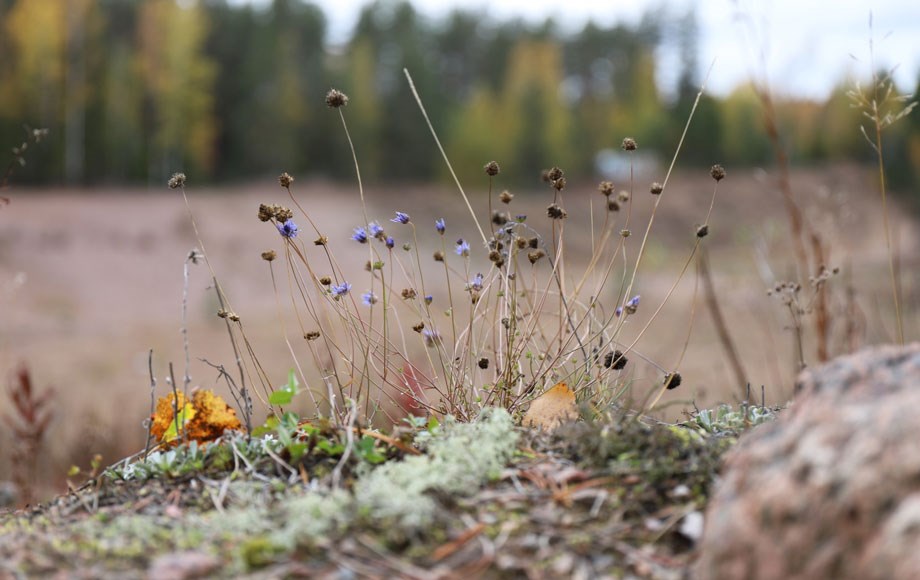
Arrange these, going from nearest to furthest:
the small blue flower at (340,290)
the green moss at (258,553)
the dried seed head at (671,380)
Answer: the green moss at (258,553), the dried seed head at (671,380), the small blue flower at (340,290)

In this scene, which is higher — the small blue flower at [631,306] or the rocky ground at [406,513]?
the small blue flower at [631,306]

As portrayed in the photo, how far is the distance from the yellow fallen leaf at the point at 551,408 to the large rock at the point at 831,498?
2.73 ft

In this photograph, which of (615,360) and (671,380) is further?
(615,360)

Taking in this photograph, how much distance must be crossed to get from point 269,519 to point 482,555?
0.48m

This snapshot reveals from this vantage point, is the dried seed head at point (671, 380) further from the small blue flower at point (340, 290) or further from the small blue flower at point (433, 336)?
the small blue flower at point (340, 290)

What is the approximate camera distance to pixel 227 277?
88.6ft

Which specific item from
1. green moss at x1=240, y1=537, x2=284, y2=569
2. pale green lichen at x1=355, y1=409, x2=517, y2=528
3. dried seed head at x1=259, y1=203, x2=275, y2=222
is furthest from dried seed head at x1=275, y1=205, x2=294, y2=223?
green moss at x1=240, y1=537, x2=284, y2=569

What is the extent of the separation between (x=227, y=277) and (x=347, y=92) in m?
11.7

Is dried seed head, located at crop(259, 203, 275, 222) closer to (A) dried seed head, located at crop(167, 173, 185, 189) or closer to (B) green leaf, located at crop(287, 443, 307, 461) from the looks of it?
(A) dried seed head, located at crop(167, 173, 185, 189)

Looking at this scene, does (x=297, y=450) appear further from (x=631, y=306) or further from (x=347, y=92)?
(x=347, y=92)

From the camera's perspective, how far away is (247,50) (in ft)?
124

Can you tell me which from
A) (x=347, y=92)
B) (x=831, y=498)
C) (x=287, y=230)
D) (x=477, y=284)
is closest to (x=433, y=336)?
(x=477, y=284)

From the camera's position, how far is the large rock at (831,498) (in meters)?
1.32

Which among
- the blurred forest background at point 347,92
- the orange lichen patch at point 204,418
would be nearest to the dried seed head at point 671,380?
the orange lichen patch at point 204,418
